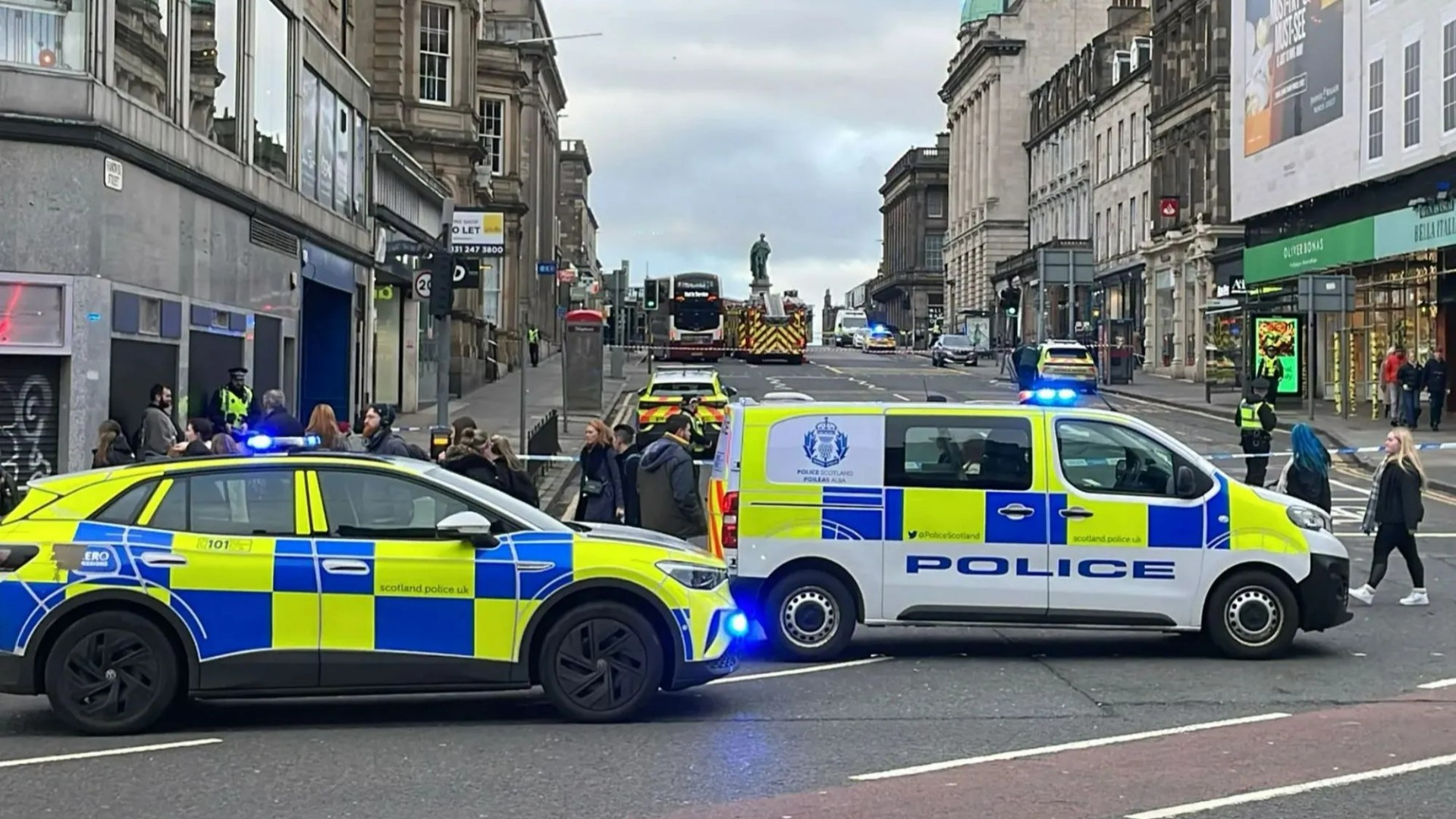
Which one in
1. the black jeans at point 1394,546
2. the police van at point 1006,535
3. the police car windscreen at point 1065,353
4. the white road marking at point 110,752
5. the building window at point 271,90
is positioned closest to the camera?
the white road marking at point 110,752

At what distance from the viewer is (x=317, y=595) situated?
8938 millimetres

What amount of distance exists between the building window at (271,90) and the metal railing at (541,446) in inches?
230

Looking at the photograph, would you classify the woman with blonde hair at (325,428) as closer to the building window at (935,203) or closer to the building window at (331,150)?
the building window at (331,150)

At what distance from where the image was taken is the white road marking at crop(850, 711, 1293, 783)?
796 centimetres

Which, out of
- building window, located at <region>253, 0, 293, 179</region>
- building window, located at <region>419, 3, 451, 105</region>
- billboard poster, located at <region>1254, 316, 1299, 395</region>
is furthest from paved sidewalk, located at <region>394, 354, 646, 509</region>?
billboard poster, located at <region>1254, 316, 1299, 395</region>

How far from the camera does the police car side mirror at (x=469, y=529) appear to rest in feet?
29.3

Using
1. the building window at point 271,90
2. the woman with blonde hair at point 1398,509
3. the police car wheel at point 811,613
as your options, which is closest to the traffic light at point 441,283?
the police car wheel at point 811,613

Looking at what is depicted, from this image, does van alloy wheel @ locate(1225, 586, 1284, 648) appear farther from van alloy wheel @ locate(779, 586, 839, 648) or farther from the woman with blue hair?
the woman with blue hair

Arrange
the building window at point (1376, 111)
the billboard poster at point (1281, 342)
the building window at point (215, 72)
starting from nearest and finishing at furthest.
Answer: the building window at point (215, 72), the building window at point (1376, 111), the billboard poster at point (1281, 342)

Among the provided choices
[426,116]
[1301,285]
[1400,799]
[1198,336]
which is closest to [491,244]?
[1400,799]

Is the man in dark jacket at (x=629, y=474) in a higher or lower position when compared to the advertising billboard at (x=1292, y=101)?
lower

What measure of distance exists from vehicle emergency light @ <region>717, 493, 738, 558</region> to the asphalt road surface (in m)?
0.85

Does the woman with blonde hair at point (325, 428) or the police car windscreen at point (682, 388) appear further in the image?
the police car windscreen at point (682, 388)

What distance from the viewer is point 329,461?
363 inches
